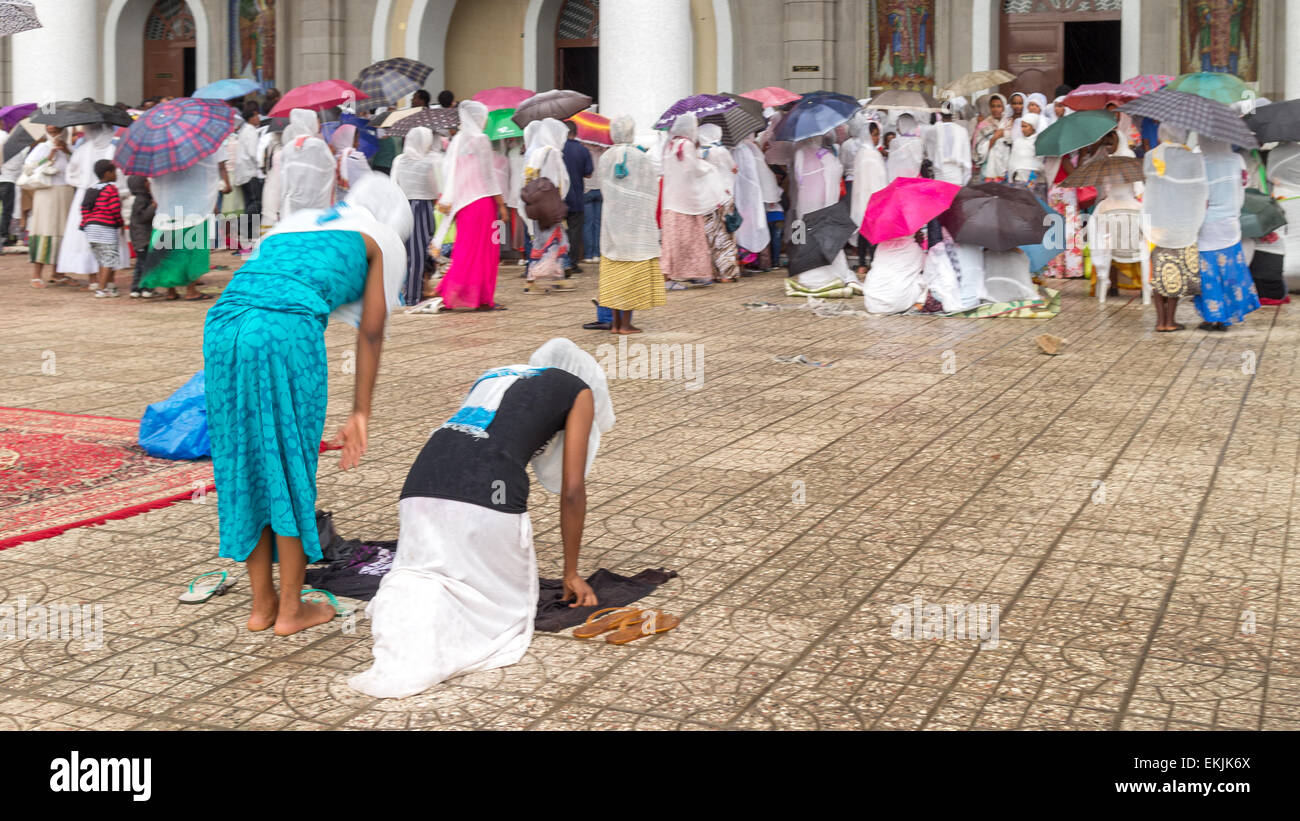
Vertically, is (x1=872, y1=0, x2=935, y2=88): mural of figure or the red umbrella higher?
(x1=872, y1=0, x2=935, y2=88): mural of figure

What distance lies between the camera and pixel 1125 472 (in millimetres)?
6301

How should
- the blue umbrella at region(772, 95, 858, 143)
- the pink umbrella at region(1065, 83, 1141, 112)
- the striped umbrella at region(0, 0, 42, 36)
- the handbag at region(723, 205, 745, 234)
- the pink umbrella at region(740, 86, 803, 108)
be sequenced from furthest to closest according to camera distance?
1. the pink umbrella at region(740, 86, 803, 108)
2. the pink umbrella at region(1065, 83, 1141, 112)
3. the handbag at region(723, 205, 745, 234)
4. the blue umbrella at region(772, 95, 858, 143)
5. the striped umbrella at region(0, 0, 42, 36)

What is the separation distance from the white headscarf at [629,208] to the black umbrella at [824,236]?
2.84 m

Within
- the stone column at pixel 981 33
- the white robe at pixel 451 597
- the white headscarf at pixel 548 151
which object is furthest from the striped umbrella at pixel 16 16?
the stone column at pixel 981 33

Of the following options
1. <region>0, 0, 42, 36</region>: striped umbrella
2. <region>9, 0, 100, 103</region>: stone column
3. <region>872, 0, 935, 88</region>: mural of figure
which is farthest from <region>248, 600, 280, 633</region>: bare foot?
<region>9, 0, 100, 103</region>: stone column

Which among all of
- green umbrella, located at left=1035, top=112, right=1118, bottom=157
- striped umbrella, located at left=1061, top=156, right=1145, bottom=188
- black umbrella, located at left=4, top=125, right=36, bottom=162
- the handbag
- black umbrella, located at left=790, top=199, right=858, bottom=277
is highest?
black umbrella, located at left=4, top=125, right=36, bottom=162

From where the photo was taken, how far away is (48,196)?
1418 cm

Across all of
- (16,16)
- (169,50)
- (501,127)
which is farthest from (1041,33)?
(169,50)

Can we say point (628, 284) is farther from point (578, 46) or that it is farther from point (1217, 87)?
point (578, 46)

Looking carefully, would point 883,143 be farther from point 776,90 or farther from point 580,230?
point 580,230

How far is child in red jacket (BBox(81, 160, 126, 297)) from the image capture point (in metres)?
13.0

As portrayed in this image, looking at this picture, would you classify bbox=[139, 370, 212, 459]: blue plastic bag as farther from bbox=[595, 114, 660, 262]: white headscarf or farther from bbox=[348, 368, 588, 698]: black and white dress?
bbox=[595, 114, 660, 262]: white headscarf

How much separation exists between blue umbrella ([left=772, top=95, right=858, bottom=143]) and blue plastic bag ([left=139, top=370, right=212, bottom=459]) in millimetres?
8264

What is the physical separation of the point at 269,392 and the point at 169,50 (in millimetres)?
22387
